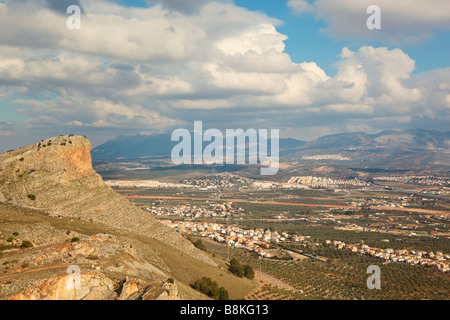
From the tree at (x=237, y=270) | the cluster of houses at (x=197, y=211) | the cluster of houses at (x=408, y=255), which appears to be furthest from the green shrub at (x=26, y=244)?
the cluster of houses at (x=197, y=211)

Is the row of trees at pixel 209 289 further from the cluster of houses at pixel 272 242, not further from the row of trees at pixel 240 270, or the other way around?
the cluster of houses at pixel 272 242

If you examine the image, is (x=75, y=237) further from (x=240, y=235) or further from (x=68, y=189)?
(x=240, y=235)

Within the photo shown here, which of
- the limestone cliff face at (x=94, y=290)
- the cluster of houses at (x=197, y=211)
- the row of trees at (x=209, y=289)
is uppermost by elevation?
the limestone cliff face at (x=94, y=290)

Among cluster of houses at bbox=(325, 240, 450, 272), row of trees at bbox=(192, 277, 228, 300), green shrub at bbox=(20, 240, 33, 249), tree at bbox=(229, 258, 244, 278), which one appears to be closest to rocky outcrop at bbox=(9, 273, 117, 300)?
green shrub at bbox=(20, 240, 33, 249)

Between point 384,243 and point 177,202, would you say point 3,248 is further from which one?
point 177,202

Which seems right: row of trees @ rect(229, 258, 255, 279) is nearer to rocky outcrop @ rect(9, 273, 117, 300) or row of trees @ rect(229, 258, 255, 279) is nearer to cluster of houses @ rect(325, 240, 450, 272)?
rocky outcrop @ rect(9, 273, 117, 300)
